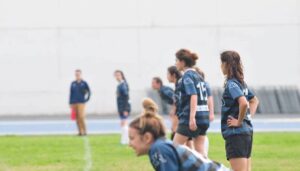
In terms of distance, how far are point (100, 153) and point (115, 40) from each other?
17.7 meters

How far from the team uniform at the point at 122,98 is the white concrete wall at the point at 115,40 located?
1345cm

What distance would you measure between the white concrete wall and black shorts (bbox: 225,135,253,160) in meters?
25.4

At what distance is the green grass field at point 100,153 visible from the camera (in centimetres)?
1593

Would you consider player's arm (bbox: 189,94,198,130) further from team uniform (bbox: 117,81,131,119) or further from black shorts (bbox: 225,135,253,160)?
team uniform (bbox: 117,81,131,119)

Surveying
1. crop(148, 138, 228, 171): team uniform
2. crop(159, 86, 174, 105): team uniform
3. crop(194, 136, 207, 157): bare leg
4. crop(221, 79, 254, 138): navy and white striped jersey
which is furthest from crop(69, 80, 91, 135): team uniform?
crop(148, 138, 228, 171): team uniform

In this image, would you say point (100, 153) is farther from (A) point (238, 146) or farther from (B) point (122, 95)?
(A) point (238, 146)

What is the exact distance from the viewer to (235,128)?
34.3ft

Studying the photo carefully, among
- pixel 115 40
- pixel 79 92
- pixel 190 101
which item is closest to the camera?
pixel 190 101

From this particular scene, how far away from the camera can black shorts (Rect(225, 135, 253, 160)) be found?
10352 millimetres

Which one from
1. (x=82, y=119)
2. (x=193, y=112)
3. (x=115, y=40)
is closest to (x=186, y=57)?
(x=193, y=112)

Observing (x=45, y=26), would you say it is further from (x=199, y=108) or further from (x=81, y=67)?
(x=199, y=108)

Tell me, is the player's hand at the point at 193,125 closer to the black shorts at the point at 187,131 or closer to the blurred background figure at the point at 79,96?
the black shorts at the point at 187,131

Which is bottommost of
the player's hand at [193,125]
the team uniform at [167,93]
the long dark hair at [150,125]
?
the player's hand at [193,125]

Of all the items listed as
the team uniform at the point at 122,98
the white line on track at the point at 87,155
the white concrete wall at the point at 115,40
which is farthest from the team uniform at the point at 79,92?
the white concrete wall at the point at 115,40
